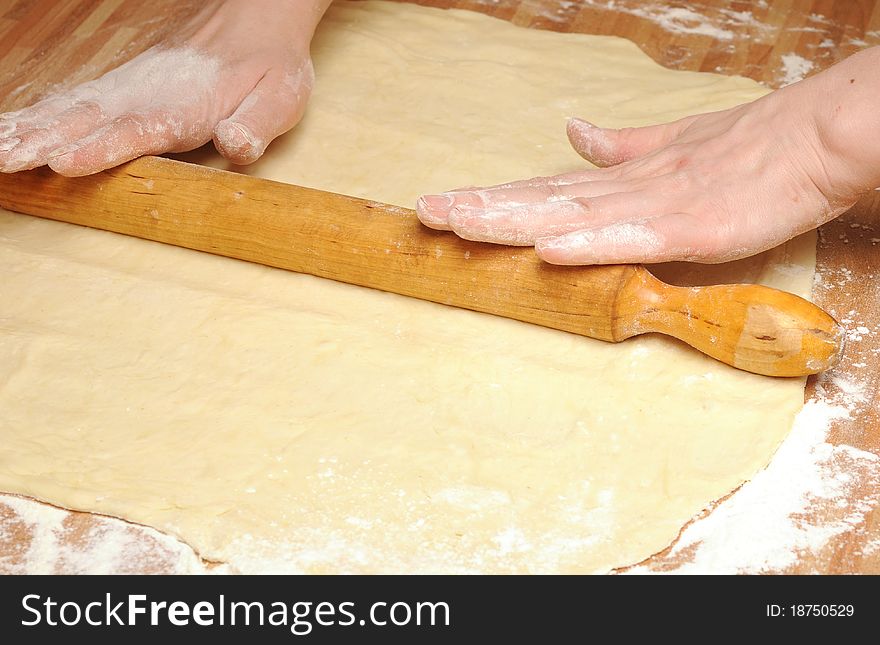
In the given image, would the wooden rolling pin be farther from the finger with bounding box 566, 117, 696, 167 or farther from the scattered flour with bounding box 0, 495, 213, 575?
the scattered flour with bounding box 0, 495, 213, 575

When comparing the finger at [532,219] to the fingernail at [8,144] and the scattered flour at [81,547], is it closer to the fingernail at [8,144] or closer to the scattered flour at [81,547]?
the scattered flour at [81,547]

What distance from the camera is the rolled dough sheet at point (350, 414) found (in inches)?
69.2

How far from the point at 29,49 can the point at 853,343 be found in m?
2.58

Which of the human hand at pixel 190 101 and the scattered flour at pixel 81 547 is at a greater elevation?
the human hand at pixel 190 101

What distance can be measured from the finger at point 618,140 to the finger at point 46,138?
1174 mm

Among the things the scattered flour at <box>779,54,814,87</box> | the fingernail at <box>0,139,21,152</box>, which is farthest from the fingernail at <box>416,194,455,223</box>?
the scattered flour at <box>779,54,814,87</box>

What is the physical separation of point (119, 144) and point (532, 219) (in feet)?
3.33

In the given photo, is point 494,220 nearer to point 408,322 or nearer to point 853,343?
point 408,322

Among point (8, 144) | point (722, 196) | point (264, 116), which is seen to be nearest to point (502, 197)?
point (722, 196)

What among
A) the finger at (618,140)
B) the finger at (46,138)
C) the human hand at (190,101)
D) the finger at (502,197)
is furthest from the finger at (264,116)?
the finger at (618,140)

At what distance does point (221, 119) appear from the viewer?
251cm

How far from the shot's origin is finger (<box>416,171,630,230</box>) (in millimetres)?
2012

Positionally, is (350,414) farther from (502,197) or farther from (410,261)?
(502,197)

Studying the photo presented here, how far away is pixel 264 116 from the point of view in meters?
2.47
